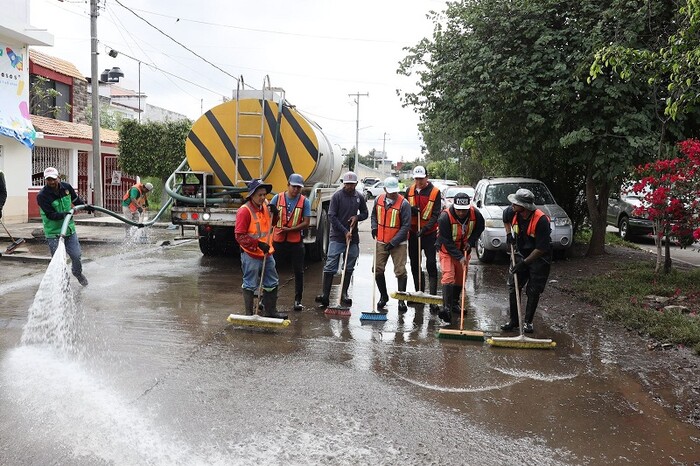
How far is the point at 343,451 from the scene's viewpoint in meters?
3.96

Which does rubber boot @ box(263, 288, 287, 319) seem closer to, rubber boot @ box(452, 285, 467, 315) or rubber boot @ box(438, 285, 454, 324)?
rubber boot @ box(438, 285, 454, 324)

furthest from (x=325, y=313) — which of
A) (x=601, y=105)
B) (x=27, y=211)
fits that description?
(x=27, y=211)

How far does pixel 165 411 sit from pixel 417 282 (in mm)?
4542

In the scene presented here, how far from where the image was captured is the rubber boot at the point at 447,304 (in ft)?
23.6

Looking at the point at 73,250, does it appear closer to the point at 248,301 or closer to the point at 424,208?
the point at 248,301

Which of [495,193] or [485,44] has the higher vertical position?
[485,44]

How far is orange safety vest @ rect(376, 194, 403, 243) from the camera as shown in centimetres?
775

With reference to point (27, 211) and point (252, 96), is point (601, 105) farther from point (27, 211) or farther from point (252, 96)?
point (27, 211)

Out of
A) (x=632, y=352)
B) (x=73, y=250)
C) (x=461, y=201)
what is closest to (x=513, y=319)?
(x=632, y=352)

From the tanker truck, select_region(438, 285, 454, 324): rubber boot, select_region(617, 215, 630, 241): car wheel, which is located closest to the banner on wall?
the tanker truck

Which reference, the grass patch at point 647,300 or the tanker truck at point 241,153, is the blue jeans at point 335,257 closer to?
the tanker truck at point 241,153

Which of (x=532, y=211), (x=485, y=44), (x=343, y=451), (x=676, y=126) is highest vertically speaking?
(x=485, y=44)

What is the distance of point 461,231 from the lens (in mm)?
7359

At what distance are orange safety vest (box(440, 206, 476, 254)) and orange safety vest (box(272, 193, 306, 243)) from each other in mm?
1754
